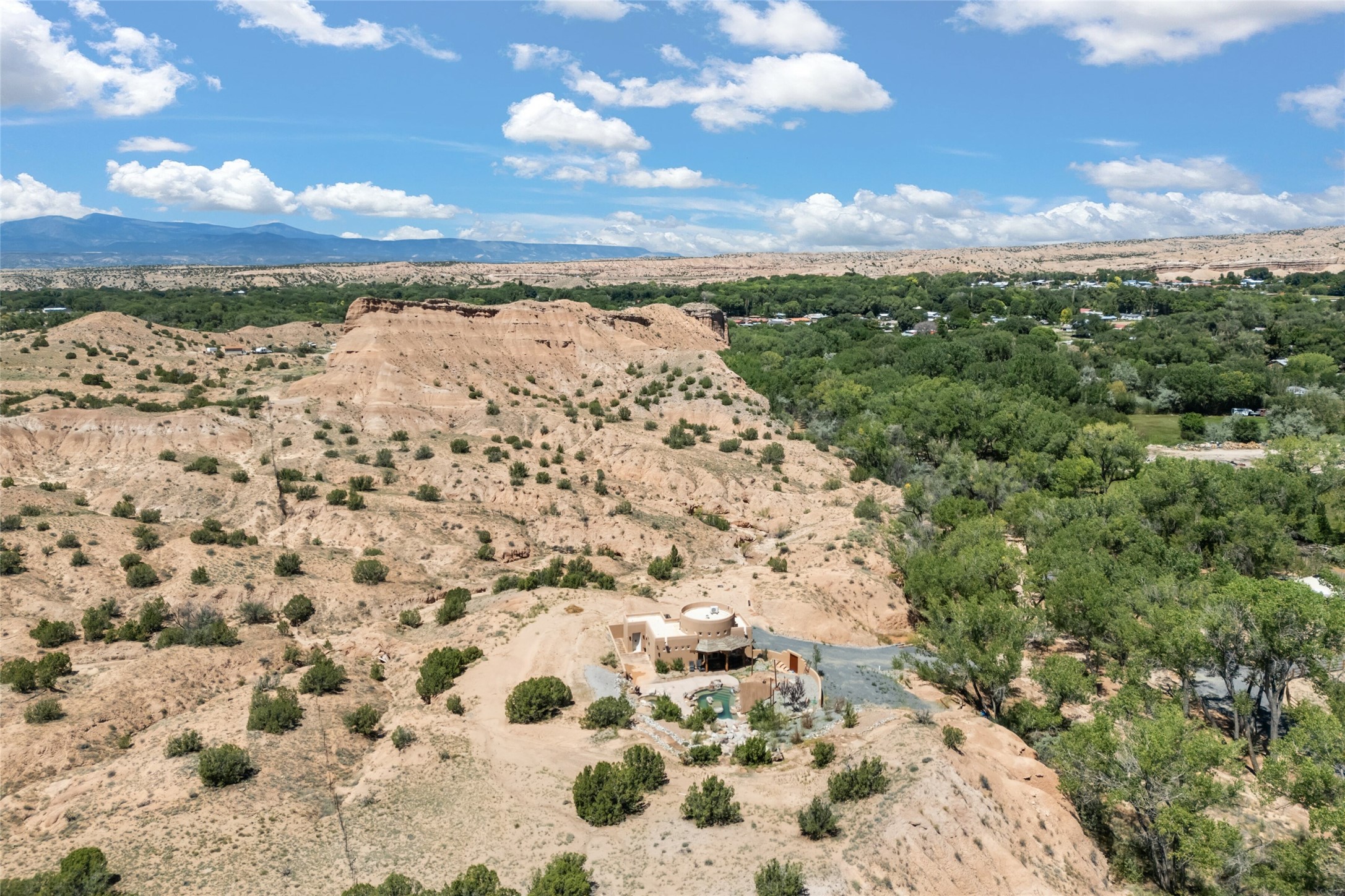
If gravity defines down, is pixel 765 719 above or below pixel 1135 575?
below

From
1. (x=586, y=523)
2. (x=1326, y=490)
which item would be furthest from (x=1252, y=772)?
(x=586, y=523)

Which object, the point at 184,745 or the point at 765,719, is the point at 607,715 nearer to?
the point at 765,719

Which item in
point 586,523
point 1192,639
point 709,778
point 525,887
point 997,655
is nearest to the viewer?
point 525,887

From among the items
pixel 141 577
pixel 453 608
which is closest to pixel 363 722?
pixel 453 608

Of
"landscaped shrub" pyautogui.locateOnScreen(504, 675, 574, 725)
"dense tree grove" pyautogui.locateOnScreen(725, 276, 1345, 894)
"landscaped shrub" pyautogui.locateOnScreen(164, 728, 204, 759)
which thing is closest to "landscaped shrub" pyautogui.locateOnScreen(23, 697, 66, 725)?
"landscaped shrub" pyautogui.locateOnScreen(164, 728, 204, 759)

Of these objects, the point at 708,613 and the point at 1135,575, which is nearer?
the point at 1135,575

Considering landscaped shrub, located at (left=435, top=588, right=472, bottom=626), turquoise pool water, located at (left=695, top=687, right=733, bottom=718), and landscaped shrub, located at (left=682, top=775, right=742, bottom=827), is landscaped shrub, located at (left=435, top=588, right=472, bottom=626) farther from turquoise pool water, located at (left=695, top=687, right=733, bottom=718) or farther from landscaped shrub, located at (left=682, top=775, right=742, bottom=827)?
landscaped shrub, located at (left=682, top=775, right=742, bottom=827)

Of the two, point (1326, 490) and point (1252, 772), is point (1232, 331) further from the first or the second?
point (1252, 772)
